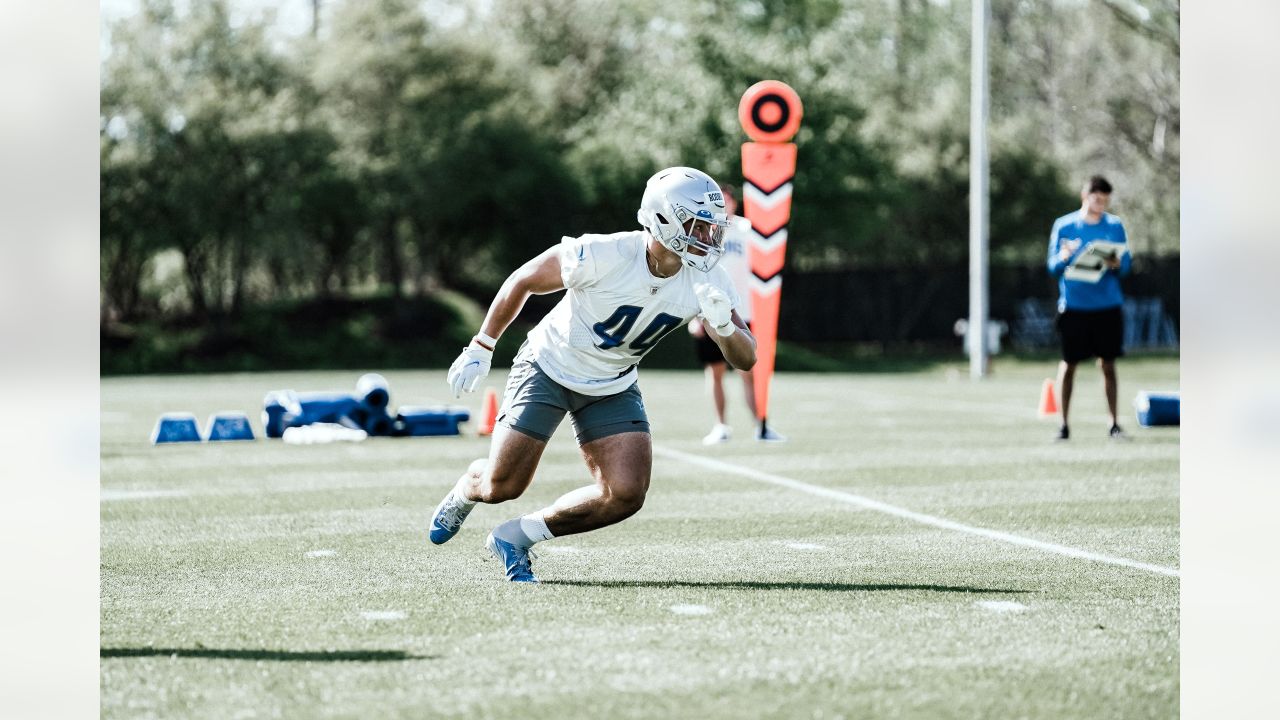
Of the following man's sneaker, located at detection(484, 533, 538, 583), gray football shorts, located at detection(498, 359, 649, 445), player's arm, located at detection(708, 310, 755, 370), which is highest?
player's arm, located at detection(708, 310, 755, 370)

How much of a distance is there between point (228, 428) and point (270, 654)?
8814 millimetres

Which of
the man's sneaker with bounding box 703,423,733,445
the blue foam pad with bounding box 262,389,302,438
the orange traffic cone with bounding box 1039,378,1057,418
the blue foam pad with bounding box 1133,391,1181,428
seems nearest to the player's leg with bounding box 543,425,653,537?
the man's sneaker with bounding box 703,423,733,445

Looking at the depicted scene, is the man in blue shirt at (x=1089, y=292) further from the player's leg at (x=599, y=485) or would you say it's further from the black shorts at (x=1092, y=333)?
the player's leg at (x=599, y=485)

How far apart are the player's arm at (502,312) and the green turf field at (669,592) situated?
905mm

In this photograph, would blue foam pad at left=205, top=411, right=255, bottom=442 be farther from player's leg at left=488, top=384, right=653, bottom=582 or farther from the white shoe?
player's leg at left=488, top=384, right=653, bottom=582

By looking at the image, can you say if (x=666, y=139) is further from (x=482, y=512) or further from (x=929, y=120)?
(x=482, y=512)

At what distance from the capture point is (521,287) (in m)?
6.43

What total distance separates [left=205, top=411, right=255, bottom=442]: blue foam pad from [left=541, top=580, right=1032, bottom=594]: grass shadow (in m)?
7.67

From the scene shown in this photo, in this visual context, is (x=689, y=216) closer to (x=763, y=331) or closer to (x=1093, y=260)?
(x=763, y=331)

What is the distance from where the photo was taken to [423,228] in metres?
35.1

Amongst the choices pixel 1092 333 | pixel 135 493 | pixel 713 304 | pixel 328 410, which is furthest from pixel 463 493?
pixel 1092 333

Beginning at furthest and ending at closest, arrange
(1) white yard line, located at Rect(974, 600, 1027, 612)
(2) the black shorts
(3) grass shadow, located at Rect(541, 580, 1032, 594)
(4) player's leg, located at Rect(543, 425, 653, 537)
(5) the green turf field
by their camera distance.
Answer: (2) the black shorts < (4) player's leg, located at Rect(543, 425, 653, 537) < (3) grass shadow, located at Rect(541, 580, 1032, 594) < (1) white yard line, located at Rect(974, 600, 1027, 612) < (5) the green turf field

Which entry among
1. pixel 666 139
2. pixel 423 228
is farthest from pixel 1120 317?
pixel 423 228

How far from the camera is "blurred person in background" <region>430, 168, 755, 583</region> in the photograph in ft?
21.2
